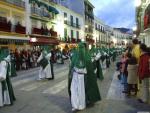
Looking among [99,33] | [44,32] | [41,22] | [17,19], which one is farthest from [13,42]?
[99,33]

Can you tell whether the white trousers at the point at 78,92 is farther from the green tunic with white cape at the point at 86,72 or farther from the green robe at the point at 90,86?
the green robe at the point at 90,86

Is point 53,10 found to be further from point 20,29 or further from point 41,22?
point 20,29

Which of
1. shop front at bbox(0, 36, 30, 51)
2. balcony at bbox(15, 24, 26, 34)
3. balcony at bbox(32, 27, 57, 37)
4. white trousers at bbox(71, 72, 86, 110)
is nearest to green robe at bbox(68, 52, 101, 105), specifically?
white trousers at bbox(71, 72, 86, 110)

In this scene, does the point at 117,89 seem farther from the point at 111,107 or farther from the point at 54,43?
the point at 54,43

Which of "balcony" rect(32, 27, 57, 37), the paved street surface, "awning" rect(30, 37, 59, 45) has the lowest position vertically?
the paved street surface

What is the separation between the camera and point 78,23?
68125 millimetres

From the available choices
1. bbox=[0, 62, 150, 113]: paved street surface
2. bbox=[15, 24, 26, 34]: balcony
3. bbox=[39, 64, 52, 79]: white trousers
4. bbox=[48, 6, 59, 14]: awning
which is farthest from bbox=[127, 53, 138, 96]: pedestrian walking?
bbox=[48, 6, 59, 14]: awning

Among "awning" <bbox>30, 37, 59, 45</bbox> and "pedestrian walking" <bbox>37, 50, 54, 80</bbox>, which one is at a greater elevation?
"awning" <bbox>30, 37, 59, 45</bbox>

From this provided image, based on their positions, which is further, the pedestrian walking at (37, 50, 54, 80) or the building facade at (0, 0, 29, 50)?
the building facade at (0, 0, 29, 50)

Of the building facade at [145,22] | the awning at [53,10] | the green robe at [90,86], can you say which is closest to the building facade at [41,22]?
the awning at [53,10]

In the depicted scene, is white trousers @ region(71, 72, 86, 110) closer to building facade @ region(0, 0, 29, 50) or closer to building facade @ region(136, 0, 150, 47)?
building facade @ region(0, 0, 29, 50)

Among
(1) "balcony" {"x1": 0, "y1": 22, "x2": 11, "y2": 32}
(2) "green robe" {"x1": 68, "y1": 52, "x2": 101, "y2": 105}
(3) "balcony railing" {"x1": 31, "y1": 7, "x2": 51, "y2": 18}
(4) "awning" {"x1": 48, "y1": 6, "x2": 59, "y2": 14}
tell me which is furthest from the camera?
(4) "awning" {"x1": 48, "y1": 6, "x2": 59, "y2": 14}

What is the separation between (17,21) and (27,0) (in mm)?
3511

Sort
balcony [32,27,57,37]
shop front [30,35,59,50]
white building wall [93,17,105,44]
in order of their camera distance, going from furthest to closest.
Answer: white building wall [93,17,105,44], balcony [32,27,57,37], shop front [30,35,59,50]
